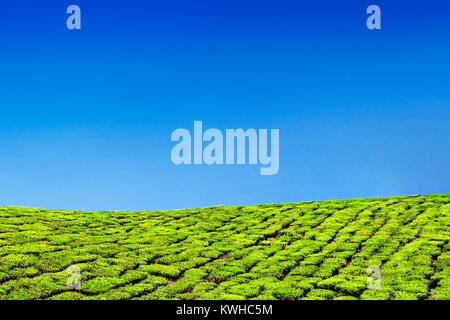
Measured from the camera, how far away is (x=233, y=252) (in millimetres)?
21531

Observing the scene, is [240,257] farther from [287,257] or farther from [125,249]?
[125,249]

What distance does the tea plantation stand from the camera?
52.8 feet

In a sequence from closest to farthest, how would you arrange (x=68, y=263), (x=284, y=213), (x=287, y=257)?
(x=68, y=263) → (x=287, y=257) → (x=284, y=213)

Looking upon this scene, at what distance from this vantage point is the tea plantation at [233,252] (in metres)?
16.1

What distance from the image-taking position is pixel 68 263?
18.5 meters

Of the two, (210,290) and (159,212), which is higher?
(159,212)
